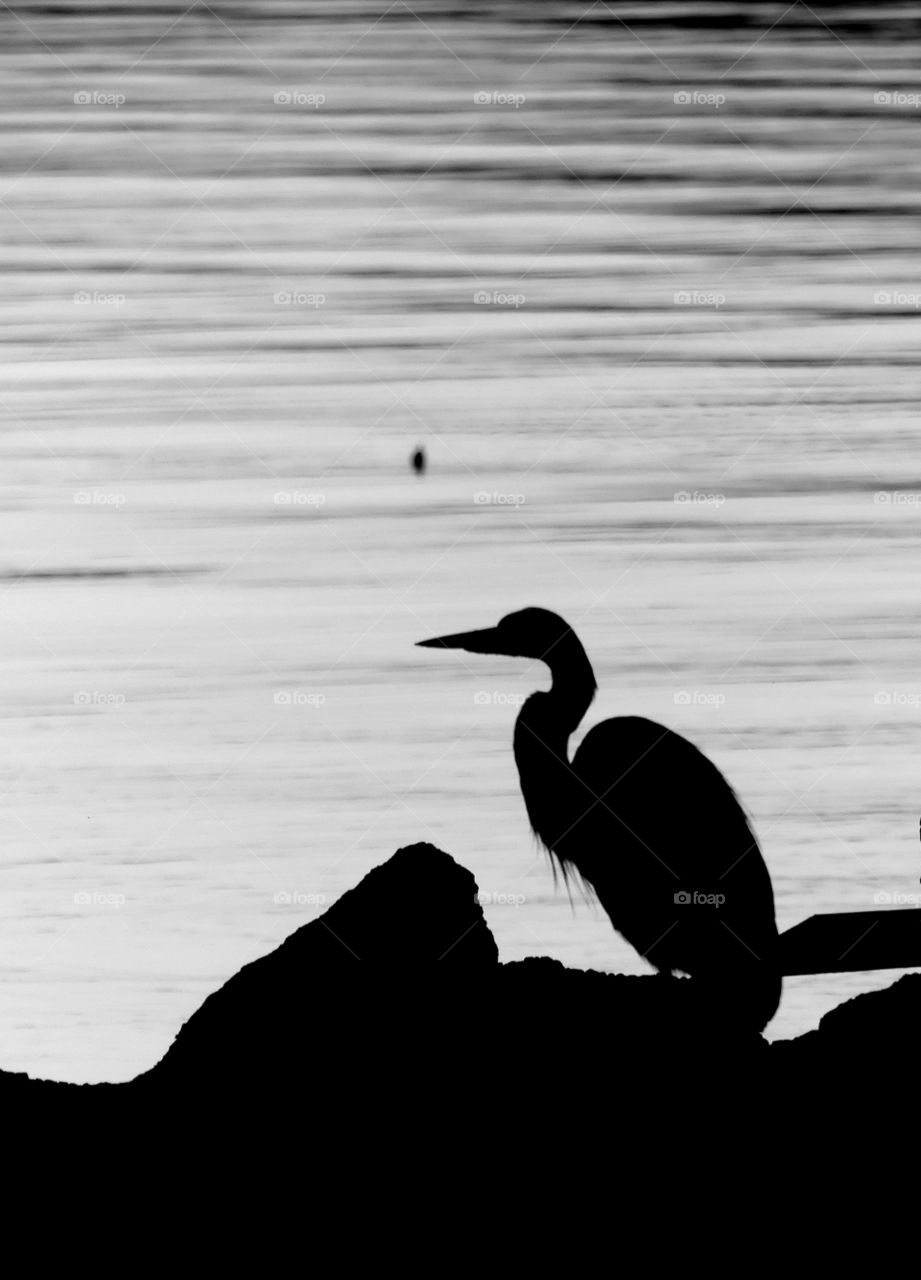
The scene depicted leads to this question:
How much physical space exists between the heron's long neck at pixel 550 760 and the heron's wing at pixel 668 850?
56mm

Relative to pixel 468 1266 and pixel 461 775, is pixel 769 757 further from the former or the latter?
pixel 468 1266

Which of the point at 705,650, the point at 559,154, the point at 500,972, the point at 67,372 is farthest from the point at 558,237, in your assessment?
the point at 500,972

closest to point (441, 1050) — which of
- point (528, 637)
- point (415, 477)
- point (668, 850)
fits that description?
point (668, 850)

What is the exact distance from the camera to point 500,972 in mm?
3104

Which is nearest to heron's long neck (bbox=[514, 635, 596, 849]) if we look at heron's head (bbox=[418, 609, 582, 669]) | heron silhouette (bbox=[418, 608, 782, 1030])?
heron silhouette (bbox=[418, 608, 782, 1030])

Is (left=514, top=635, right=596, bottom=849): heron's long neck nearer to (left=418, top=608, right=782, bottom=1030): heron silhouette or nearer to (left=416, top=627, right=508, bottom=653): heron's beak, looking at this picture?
(left=418, top=608, right=782, bottom=1030): heron silhouette

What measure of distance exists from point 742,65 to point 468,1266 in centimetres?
999

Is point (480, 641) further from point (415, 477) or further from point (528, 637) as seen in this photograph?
point (415, 477)

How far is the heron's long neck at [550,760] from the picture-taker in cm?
478

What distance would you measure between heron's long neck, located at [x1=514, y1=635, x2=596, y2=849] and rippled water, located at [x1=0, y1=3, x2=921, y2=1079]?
0.18 m

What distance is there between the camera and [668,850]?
4.52 metres

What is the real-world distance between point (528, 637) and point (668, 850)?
63cm

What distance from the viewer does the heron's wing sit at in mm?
4289

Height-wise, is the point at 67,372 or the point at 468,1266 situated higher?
the point at 468,1266
